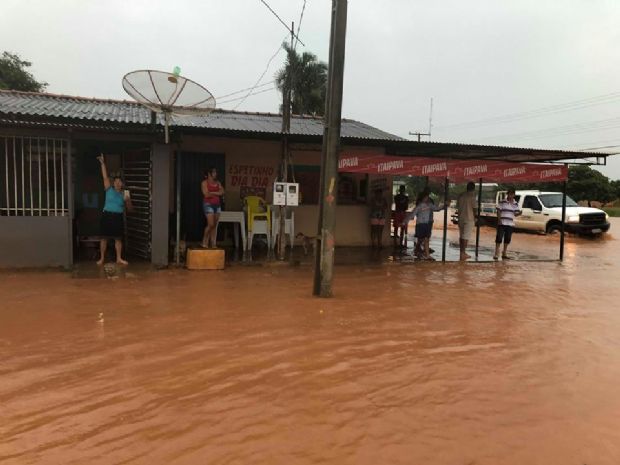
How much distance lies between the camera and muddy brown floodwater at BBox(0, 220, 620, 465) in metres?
3.23

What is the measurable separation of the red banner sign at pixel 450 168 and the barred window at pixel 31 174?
5.06m

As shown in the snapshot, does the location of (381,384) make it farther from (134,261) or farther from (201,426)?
(134,261)

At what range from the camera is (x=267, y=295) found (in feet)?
24.2

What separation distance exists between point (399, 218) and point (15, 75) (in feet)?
85.5

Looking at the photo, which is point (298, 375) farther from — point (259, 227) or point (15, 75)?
point (15, 75)

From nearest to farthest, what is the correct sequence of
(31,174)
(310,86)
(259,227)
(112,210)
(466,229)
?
(112,210) < (31,174) < (259,227) < (466,229) < (310,86)

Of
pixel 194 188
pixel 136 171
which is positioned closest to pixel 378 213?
pixel 194 188

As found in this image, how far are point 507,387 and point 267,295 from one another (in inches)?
151

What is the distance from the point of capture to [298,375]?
4.40m

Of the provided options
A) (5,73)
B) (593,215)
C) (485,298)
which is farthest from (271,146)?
(5,73)

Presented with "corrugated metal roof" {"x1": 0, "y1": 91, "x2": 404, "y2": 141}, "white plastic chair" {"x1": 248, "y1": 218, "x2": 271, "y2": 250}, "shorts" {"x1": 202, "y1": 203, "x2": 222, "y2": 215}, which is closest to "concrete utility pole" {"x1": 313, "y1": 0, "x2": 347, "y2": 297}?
"shorts" {"x1": 202, "y1": 203, "x2": 222, "y2": 215}

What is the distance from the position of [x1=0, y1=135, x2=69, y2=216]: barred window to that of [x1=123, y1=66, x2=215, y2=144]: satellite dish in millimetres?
1792

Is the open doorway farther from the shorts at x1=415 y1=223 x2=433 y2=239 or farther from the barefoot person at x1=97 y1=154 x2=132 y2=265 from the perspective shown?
the shorts at x1=415 y1=223 x2=433 y2=239

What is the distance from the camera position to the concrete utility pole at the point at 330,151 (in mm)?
7145
